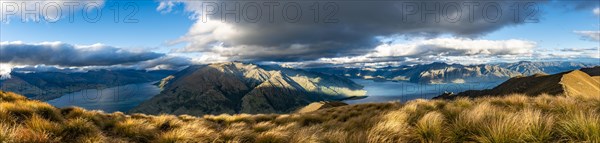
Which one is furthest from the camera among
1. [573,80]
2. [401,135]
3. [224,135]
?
[573,80]

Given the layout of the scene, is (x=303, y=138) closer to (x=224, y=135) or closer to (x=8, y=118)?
(x=224, y=135)

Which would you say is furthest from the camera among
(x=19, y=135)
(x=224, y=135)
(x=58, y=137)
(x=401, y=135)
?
(x=224, y=135)

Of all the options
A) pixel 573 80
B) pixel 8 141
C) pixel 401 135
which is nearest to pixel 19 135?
pixel 8 141

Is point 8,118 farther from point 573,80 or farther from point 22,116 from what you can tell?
point 573,80

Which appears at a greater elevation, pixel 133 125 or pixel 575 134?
pixel 575 134

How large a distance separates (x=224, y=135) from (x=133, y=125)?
15.7ft

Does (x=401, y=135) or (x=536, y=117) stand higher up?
(x=536, y=117)

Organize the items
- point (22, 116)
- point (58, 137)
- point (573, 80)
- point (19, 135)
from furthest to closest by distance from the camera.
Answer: point (573, 80) → point (22, 116) → point (58, 137) → point (19, 135)

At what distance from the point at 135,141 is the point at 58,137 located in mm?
2222

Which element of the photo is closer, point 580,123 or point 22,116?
point 580,123

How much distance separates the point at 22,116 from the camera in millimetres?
12352

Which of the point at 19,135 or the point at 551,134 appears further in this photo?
the point at 19,135

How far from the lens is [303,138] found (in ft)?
27.8

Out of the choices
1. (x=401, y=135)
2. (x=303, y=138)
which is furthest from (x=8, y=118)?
(x=401, y=135)
